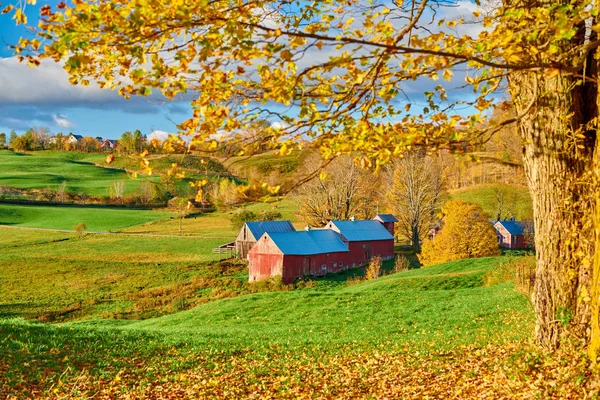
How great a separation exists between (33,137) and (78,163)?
3847 cm

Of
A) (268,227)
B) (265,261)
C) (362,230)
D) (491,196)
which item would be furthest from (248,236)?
(491,196)

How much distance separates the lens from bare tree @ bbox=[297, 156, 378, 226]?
204 ft

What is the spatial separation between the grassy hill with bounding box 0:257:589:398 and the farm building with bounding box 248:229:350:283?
79.4ft

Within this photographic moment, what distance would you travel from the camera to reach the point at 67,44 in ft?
15.8

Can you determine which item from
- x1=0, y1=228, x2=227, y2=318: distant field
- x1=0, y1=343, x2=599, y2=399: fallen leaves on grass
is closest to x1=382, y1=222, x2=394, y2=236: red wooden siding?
x1=0, y1=228, x2=227, y2=318: distant field

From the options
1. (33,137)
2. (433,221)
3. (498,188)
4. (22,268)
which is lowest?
(22,268)

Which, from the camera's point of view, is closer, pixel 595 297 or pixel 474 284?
pixel 595 297

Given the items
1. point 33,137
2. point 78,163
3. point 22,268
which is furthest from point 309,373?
point 33,137

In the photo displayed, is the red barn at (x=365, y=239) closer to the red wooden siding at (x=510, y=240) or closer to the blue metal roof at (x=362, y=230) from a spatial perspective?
the blue metal roof at (x=362, y=230)

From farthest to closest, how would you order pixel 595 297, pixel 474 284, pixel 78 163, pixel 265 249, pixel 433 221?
pixel 78 163, pixel 433 221, pixel 265 249, pixel 474 284, pixel 595 297

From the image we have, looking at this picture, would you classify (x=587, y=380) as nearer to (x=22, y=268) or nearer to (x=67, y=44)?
(x=67, y=44)

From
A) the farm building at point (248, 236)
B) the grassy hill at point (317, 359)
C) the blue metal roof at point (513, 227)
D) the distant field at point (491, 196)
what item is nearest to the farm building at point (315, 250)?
the farm building at point (248, 236)

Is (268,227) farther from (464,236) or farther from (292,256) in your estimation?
(464,236)

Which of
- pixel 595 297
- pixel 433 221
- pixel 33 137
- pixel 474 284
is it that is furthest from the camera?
pixel 33 137
